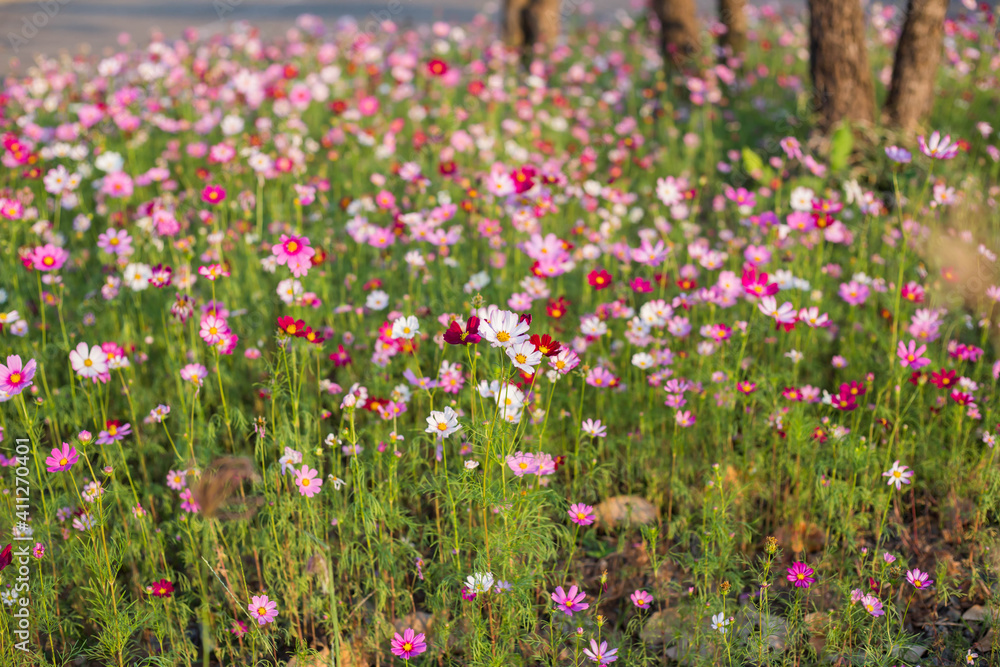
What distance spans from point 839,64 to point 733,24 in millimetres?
2045

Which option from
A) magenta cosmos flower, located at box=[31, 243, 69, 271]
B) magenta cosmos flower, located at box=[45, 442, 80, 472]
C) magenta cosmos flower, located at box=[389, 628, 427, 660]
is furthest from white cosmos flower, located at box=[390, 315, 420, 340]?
magenta cosmos flower, located at box=[31, 243, 69, 271]

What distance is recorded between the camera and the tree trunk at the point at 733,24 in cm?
652

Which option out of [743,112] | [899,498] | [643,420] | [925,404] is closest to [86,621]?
[643,420]

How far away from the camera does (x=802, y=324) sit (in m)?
3.23

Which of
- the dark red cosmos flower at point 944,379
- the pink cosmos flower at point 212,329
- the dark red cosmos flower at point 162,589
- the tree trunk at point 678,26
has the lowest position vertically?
the dark red cosmos flower at point 162,589

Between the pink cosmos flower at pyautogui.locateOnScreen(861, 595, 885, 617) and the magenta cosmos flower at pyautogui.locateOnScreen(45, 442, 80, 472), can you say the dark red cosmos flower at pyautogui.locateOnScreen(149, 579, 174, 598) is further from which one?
the pink cosmos flower at pyautogui.locateOnScreen(861, 595, 885, 617)

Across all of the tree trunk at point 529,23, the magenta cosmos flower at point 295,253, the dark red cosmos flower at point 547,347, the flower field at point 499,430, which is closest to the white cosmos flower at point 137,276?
the flower field at point 499,430

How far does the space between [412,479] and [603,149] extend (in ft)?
11.3

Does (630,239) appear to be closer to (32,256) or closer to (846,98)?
(846,98)

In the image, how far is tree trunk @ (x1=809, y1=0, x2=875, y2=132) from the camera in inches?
184

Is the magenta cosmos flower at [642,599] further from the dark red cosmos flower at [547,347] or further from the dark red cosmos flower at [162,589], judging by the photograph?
the dark red cosmos flower at [162,589]

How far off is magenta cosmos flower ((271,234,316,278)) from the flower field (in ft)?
0.07
